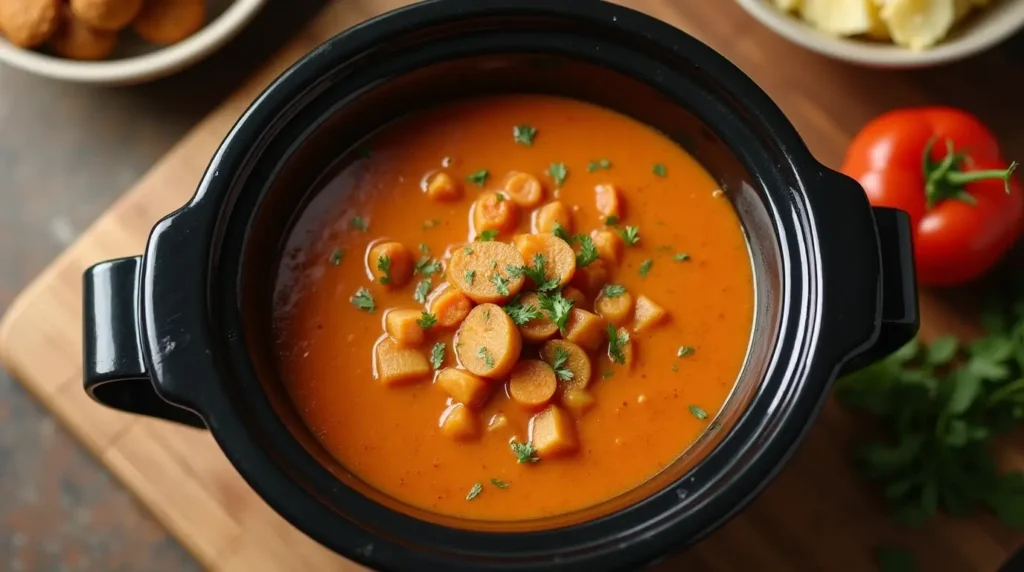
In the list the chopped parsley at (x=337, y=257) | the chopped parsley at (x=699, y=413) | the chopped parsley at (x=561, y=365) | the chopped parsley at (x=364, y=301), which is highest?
the chopped parsley at (x=337, y=257)

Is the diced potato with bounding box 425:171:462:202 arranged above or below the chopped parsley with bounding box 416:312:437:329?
above

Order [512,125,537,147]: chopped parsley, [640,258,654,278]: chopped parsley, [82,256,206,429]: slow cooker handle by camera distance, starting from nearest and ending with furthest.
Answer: [82,256,206,429]: slow cooker handle
[640,258,654,278]: chopped parsley
[512,125,537,147]: chopped parsley

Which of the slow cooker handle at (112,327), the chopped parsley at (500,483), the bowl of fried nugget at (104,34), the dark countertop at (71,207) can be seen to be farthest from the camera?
the dark countertop at (71,207)

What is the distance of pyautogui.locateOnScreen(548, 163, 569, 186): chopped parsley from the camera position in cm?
174

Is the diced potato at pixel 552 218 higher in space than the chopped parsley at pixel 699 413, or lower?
higher

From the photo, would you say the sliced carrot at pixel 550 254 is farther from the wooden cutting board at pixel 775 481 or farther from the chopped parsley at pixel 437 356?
the wooden cutting board at pixel 775 481

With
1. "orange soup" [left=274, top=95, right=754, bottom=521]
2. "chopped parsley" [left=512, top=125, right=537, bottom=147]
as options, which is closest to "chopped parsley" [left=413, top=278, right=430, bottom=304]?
"orange soup" [left=274, top=95, right=754, bottom=521]

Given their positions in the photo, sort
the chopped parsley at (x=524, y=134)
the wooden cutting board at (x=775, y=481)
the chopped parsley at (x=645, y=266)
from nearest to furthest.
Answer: the chopped parsley at (x=645, y=266), the chopped parsley at (x=524, y=134), the wooden cutting board at (x=775, y=481)

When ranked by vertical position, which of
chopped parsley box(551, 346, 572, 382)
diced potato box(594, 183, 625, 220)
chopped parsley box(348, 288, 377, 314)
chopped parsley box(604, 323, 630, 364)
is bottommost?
chopped parsley box(551, 346, 572, 382)

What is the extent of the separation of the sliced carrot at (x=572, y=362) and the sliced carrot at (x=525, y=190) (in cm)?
26

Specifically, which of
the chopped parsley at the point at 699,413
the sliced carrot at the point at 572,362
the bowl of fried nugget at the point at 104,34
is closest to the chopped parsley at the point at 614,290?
the sliced carrot at the point at 572,362

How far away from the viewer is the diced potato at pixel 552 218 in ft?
5.54

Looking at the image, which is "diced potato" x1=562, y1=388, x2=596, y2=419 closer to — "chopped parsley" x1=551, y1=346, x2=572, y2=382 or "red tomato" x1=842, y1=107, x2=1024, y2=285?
"chopped parsley" x1=551, y1=346, x2=572, y2=382

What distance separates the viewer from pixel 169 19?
2.19 meters
